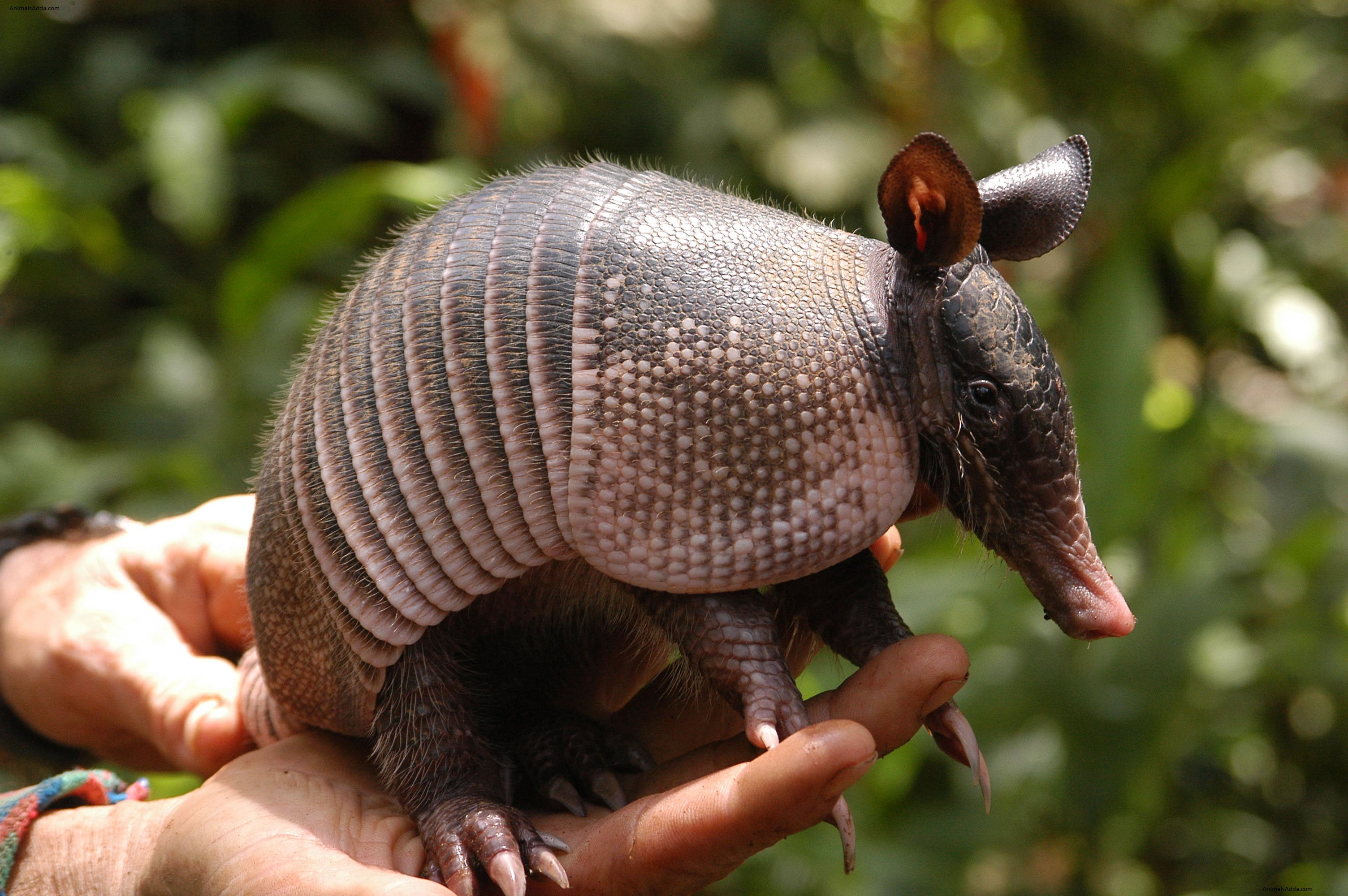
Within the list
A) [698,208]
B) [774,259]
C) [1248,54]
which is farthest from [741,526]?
[1248,54]

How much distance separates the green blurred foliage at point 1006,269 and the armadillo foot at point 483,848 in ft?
3.12

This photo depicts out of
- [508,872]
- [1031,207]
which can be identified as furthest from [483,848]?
[1031,207]

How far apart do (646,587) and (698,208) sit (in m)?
0.67

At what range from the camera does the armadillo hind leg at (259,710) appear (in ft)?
7.91

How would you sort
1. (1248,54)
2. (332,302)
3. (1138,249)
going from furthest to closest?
(1248,54)
(1138,249)
(332,302)

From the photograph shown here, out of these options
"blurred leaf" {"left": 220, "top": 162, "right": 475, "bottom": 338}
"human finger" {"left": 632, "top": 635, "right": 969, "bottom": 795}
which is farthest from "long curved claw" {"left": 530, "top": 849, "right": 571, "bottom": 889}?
"blurred leaf" {"left": 220, "top": 162, "right": 475, "bottom": 338}

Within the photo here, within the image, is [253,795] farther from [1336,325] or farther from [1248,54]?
[1248,54]

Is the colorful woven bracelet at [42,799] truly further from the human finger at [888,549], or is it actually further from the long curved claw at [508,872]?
the human finger at [888,549]

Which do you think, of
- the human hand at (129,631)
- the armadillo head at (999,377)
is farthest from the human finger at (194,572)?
the armadillo head at (999,377)

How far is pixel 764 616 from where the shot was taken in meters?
1.92

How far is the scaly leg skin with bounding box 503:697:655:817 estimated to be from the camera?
209 cm

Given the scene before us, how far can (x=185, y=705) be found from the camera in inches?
106

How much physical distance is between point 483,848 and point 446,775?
21 centimetres

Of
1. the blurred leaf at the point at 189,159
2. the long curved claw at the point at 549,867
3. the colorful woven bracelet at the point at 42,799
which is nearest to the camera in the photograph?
the long curved claw at the point at 549,867
